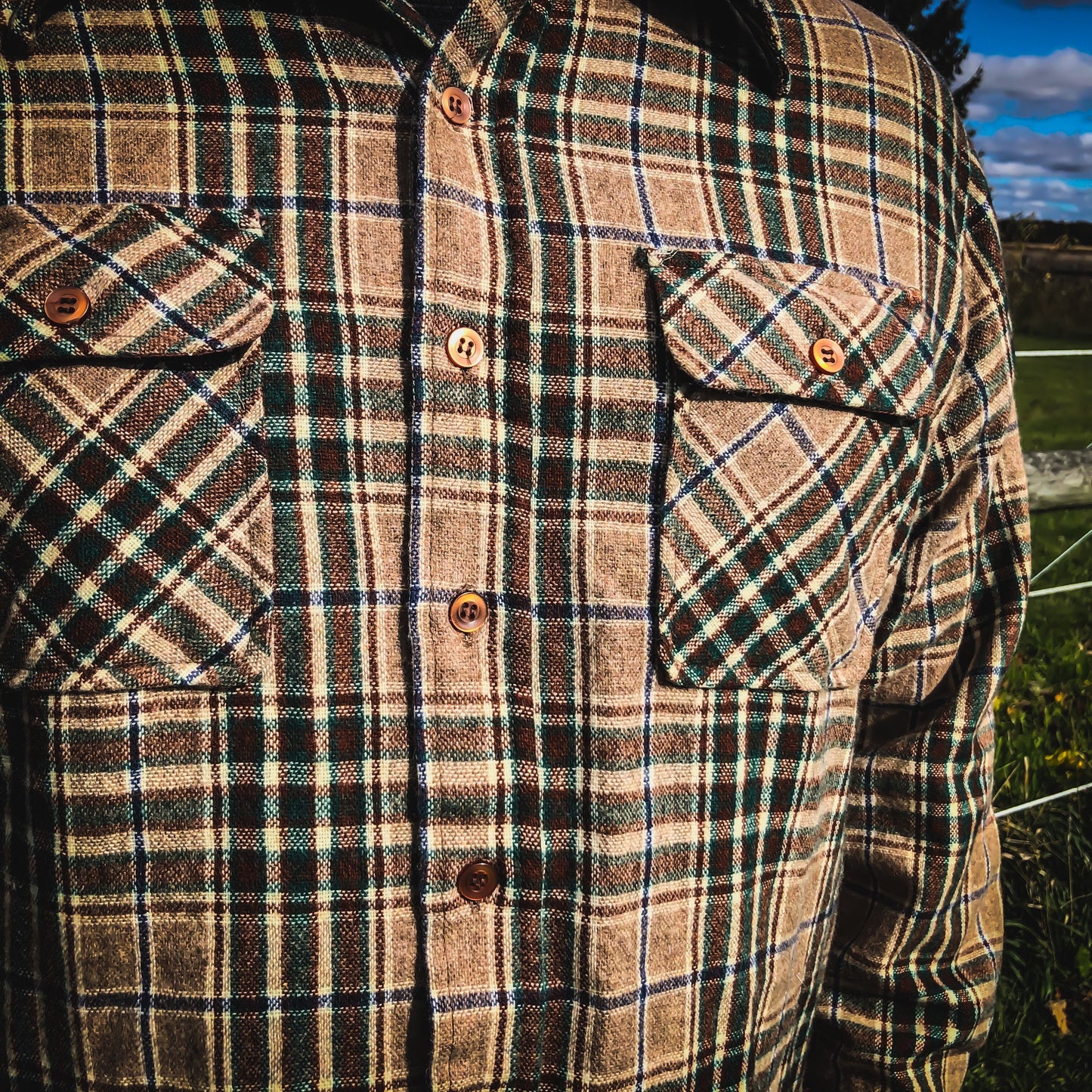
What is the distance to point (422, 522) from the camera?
94cm

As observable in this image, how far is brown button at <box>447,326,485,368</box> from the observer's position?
941 millimetres

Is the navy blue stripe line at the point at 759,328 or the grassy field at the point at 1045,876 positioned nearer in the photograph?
the navy blue stripe line at the point at 759,328

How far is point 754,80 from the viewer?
109cm

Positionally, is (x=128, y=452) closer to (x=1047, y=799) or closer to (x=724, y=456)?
(x=724, y=456)

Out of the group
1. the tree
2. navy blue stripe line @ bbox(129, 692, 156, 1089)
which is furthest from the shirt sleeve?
the tree

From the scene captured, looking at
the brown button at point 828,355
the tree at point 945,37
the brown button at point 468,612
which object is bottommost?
the brown button at point 468,612

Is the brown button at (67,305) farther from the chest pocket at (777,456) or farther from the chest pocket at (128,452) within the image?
Result: the chest pocket at (777,456)

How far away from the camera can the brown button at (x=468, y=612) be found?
948mm

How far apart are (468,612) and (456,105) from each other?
0.51 meters

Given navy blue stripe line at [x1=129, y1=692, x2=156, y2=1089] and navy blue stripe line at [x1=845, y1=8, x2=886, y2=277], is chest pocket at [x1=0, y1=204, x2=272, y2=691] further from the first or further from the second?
navy blue stripe line at [x1=845, y1=8, x2=886, y2=277]

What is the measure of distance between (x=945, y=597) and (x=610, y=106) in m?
0.72

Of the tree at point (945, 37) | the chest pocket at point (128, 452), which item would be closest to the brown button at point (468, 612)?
the chest pocket at point (128, 452)

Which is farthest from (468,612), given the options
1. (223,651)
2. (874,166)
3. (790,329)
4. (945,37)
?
(945,37)

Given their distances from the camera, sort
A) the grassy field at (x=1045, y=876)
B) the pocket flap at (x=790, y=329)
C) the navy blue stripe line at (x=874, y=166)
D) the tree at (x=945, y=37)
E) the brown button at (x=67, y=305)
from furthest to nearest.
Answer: the tree at (x=945, y=37) < the grassy field at (x=1045, y=876) < the navy blue stripe line at (x=874, y=166) < the pocket flap at (x=790, y=329) < the brown button at (x=67, y=305)
